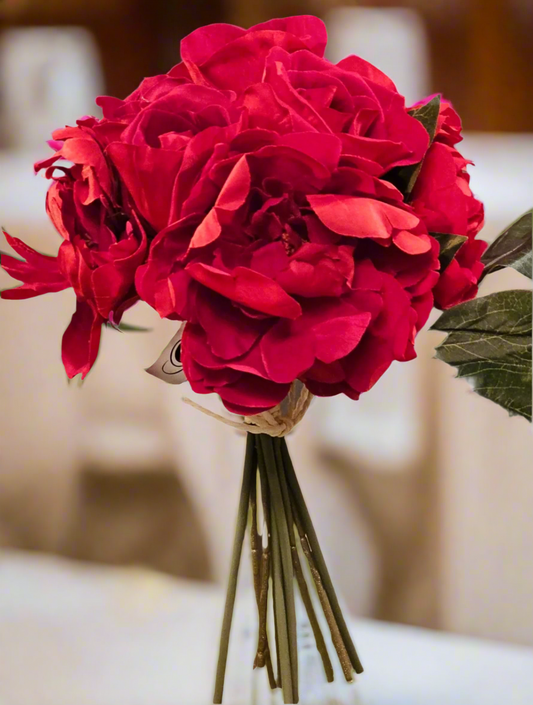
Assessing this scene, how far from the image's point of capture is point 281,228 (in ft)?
1.27

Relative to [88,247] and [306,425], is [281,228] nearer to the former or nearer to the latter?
[88,247]

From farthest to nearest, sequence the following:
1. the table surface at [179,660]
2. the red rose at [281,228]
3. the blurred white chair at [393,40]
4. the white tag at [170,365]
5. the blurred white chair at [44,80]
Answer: the blurred white chair at [44,80]
the blurred white chair at [393,40]
the table surface at [179,660]
the white tag at [170,365]
the red rose at [281,228]

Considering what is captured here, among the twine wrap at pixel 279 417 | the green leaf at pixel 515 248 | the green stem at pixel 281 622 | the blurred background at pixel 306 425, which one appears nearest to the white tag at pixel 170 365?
the twine wrap at pixel 279 417

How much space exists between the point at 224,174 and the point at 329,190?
64mm

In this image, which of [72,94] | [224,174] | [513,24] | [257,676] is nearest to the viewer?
[224,174]

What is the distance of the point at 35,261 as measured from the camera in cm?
46

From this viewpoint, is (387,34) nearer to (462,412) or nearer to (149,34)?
(149,34)

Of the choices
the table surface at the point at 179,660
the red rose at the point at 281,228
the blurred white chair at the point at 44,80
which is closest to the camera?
the red rose at the point at 281,228

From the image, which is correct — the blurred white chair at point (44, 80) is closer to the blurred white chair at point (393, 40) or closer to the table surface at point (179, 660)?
the blurred white chair at point (393, 40)

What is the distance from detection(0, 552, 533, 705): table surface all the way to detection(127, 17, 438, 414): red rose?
0.36m

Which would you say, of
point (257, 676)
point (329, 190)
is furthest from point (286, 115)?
point (257, 676)

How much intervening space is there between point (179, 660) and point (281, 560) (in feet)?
0.84

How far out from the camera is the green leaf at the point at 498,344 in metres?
0.46

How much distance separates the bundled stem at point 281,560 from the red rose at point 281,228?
12 cm
